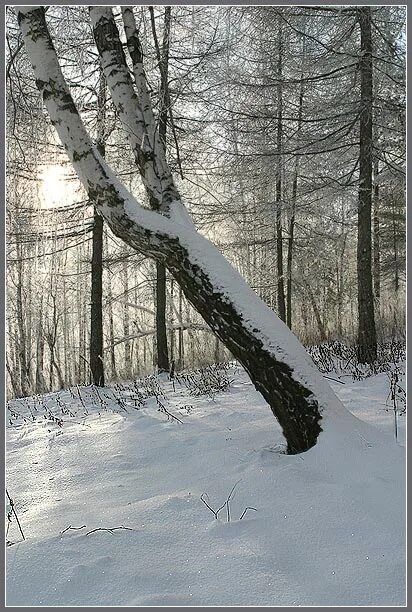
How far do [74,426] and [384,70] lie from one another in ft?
23.8

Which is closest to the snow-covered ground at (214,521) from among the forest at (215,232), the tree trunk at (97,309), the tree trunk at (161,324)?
the forest at (215,232)

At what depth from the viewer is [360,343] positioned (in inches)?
297

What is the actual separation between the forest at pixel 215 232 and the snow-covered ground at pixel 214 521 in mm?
16

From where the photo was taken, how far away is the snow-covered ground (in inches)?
73.1

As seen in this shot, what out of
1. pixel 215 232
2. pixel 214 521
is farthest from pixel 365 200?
pixel 214 521

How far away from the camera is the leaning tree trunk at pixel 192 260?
10.2ft

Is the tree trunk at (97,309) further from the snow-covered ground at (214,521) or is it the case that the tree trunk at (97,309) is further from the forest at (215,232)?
the snow-covered ground at (214,521)

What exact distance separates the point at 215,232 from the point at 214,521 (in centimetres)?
909

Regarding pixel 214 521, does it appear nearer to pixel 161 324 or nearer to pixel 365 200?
pixel 365 200

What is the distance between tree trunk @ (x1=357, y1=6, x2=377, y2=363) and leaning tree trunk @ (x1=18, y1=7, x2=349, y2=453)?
446 centimetres

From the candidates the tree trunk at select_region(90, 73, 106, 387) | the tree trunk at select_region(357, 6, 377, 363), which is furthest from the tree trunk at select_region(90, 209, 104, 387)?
the tree trunk at select_region(357, 6, 377, 363)

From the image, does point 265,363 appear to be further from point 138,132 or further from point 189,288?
point 138,132

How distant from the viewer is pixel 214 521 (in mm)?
2322

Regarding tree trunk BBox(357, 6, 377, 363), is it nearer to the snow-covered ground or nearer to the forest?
the forest
